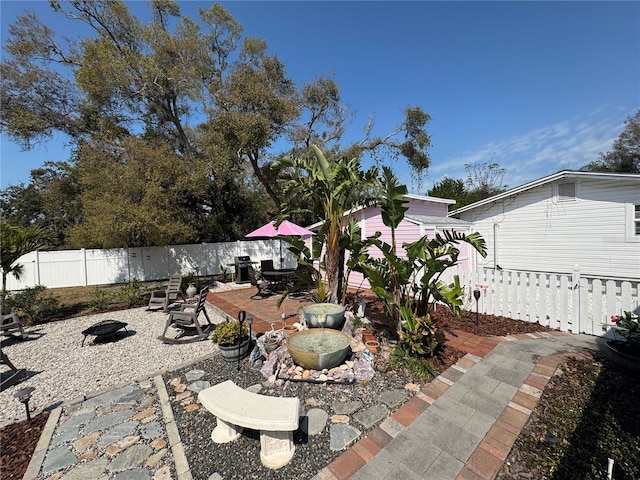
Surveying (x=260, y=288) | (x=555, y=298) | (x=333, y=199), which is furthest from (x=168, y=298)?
(x=555, y=298)

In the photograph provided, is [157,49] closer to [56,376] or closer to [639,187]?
[56,376]

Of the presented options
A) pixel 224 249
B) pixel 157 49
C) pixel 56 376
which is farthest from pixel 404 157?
pixel 56 376

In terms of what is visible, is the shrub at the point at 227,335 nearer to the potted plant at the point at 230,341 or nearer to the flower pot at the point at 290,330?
the potted plant at the point at 230,341

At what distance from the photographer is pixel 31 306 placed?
7227 mm

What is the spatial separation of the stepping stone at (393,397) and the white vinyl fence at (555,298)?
12.9ft

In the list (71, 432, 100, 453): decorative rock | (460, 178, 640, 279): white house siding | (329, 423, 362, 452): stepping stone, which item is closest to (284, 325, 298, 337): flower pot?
(329, 423, 362, 452): stepping stone

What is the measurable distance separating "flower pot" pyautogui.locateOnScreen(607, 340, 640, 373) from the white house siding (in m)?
6.47

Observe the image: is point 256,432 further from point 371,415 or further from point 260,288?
point 260,288

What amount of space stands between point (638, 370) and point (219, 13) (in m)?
20.8

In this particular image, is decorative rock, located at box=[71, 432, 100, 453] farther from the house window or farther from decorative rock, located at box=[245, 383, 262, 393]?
the house window

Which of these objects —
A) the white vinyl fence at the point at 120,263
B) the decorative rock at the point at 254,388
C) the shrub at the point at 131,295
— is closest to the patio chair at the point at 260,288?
the white vinyl fence at the point at 120,263

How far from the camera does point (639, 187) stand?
794 cm

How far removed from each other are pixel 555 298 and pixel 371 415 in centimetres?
465

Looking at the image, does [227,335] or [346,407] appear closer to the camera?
[346,407]
